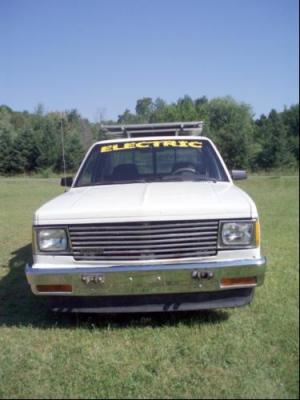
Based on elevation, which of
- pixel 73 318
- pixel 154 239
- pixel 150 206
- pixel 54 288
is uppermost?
pixel 150 206

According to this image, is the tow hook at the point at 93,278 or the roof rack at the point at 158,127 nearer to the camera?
the tow hook at the point at 93,278

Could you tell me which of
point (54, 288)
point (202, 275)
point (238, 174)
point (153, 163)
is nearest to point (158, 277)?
point (202, 275)

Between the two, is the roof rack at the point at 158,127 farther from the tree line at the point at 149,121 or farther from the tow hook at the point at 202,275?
the tow hook at the point at 202,275

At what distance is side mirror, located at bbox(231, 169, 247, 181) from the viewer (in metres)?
4.34

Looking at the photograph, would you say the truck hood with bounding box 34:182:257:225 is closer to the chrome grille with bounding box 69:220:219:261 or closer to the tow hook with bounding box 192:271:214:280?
the chrome grille with bounding box 69:220:219:261

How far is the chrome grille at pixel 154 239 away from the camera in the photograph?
354 cm

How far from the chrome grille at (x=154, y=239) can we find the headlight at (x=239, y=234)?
2.4 inches

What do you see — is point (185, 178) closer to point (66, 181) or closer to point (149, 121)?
point (149, 121)

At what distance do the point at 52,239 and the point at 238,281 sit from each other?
1.40 metres

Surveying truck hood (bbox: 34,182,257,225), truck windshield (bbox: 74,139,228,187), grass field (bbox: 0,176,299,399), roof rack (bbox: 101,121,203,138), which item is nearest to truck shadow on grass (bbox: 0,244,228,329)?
grass field (bbox: 0,176,299,399)

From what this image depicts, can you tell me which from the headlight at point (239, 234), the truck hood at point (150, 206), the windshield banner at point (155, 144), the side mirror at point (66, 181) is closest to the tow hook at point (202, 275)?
the headlight at point (239, 234)

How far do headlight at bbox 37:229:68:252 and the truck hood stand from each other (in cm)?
7

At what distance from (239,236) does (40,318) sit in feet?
6.59

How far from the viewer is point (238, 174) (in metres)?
4.53
